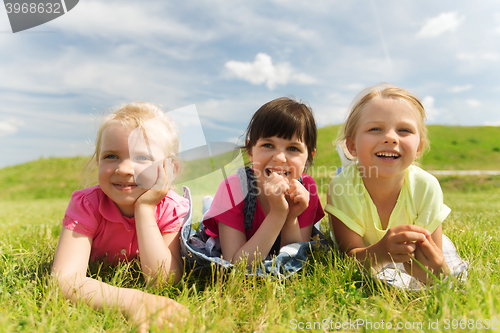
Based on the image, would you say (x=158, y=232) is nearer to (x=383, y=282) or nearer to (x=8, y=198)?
(x=383, y=282)

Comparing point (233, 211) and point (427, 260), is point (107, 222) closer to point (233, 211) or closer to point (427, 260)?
point (233, 211)

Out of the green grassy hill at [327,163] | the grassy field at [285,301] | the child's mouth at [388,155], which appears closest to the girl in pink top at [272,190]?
the grassy field at [285,301]

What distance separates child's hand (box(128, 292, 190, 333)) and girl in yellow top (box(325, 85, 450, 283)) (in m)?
1.51

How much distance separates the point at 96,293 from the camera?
6.84ft

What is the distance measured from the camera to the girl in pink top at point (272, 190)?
258 centimetres

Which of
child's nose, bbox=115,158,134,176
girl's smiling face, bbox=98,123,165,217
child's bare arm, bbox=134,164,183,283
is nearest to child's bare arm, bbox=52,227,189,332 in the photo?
child's bare arm, bbox=134,164,183,283

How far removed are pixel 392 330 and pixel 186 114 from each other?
204 cm

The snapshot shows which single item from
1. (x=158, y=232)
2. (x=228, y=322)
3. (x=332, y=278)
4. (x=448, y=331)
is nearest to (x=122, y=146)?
(x=158, y=232)

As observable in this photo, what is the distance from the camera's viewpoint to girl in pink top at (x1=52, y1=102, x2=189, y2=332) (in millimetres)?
2473

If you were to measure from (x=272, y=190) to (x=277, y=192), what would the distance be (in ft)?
0.15

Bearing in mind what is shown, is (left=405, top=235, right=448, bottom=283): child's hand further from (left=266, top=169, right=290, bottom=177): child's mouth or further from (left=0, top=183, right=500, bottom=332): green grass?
(left=266, top=169, right=290, bottom=177): child's mouth

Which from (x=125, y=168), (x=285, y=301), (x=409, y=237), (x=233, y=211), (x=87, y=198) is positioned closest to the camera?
(x=285, y=301)

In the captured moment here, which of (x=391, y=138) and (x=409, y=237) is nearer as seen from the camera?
(x=409, y=237)

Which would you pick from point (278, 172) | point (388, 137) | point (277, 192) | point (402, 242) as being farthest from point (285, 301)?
point (388, 137)
